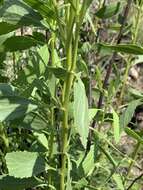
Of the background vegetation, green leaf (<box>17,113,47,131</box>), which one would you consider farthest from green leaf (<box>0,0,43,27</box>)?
green leaf (<box>17,113,47,131</box>)

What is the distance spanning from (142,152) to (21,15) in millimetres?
1851

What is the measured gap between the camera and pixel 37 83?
1355 mm

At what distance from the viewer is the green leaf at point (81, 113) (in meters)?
1.17

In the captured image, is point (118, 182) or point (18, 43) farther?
point (118, 182)

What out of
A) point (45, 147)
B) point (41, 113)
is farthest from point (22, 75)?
point (45, 147)

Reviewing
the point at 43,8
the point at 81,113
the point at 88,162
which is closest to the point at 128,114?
the point at 88,162

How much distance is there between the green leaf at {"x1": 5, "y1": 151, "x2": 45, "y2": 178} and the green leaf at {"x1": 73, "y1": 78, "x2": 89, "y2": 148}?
0.97ft

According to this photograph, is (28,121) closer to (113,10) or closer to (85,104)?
(85,104)

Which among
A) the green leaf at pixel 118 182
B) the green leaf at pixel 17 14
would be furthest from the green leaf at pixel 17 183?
the green leaf at pixel 17 14

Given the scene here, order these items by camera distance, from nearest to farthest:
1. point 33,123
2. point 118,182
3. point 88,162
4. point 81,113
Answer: point 81,113 < point 33,123 < point 88,162 < point 118,182

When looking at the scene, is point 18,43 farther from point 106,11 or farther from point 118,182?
point 118,182

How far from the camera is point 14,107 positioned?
1.32 m

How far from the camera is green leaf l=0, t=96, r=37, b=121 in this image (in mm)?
1294

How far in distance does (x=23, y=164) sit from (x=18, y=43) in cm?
35
